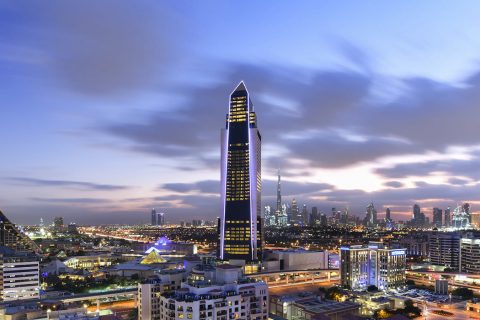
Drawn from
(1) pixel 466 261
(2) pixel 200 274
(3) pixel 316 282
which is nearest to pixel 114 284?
(2) pixel 200 274

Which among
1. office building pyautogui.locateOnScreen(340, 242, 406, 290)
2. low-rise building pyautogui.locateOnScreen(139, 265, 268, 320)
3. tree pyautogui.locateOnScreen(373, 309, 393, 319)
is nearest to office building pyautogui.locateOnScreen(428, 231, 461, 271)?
office building pyautogui.locateOnScreen(340, 242, 406, 290)

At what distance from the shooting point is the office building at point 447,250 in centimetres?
6606

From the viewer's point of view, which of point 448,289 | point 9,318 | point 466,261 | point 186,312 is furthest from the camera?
point 466,261

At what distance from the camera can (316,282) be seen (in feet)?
186

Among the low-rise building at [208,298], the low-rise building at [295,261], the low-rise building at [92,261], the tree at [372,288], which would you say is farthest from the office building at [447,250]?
the low-rise building at [92,261]

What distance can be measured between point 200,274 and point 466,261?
44.3m

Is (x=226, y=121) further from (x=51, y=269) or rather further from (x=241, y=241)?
(x=51, y=269)

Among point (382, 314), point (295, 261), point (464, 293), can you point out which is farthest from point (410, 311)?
point (295, 261)

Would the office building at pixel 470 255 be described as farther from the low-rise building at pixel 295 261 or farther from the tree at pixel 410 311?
the tree at pixel 410 311

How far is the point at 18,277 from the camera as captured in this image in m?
42.2

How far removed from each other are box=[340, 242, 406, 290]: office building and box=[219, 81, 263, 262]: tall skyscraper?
18.3 m

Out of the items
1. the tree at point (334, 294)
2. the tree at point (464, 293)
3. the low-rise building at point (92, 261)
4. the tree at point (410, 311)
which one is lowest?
the low-rise building at point (92, 261)

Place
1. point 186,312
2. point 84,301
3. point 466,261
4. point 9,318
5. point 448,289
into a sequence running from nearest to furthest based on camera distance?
point 186,312 → point 9,318 → point 84,301 → point 448,289 → point 466,261

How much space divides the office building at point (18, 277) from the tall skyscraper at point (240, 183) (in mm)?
27930
